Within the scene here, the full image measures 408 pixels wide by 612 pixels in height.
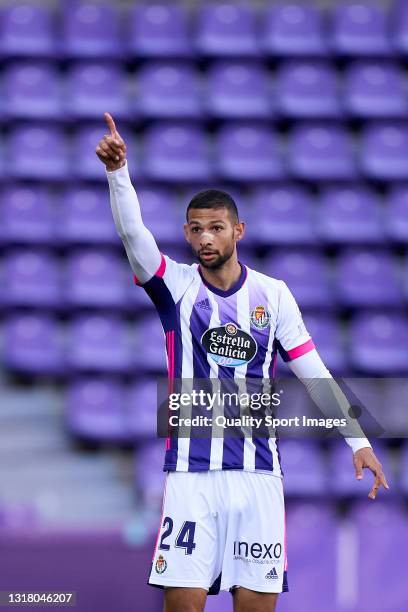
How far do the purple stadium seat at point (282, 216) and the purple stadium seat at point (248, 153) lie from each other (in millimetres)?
153

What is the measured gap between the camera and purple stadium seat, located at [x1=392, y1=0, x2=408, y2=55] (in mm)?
9617

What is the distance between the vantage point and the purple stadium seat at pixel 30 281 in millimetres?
8078

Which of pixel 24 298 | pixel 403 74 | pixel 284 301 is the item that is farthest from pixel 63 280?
pixel 284 301

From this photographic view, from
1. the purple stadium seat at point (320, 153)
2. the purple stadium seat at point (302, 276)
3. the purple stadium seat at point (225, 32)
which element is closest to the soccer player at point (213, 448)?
the purple stadium seat at point (302, 276)

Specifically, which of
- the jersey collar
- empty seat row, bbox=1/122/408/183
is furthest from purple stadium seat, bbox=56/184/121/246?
the jersey collar

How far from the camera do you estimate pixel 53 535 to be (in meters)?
4.88

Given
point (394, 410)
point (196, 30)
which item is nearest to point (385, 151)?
point (196, 30)

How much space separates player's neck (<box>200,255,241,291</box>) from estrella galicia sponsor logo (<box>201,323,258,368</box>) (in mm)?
151

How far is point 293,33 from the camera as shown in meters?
9.50

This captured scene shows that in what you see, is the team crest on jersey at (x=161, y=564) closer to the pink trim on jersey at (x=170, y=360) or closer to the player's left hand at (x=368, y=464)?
the pink trim on jersey at (x=170, y=360)

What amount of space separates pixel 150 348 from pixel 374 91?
299cm

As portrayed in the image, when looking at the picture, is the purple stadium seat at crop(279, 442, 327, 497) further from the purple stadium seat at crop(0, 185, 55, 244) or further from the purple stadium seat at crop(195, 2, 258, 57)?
the purple stadium seat at crop(195, 2, 258, 57)

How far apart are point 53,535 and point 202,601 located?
148cm

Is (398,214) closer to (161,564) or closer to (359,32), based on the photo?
(359,32)
